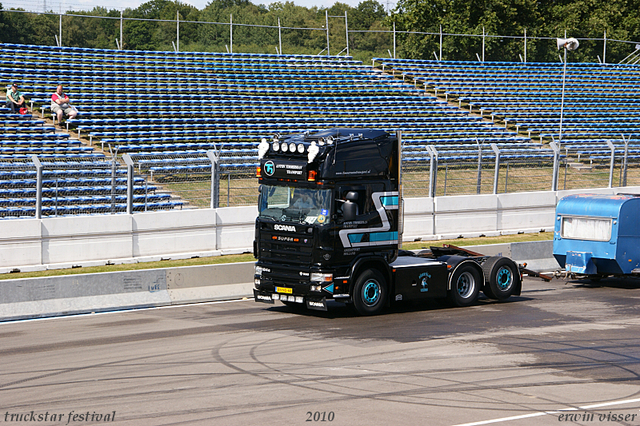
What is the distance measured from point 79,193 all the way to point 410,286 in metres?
9.20

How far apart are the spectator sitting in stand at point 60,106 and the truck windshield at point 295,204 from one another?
60.6 feet

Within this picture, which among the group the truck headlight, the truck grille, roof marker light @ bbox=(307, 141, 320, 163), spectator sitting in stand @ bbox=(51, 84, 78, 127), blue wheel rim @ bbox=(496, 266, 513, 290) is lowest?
blue wheel rim @ bbox=(496, 266, 513, 290)

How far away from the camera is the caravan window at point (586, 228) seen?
16.9 metres

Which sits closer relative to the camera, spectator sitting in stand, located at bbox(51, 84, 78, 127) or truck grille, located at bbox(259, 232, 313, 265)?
truck grille, located at bbox(259, 232, 313, 265)

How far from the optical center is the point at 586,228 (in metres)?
17.3

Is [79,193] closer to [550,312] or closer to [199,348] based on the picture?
[199,348]

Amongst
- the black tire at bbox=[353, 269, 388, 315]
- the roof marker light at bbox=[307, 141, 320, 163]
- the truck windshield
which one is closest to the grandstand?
the truck windshield

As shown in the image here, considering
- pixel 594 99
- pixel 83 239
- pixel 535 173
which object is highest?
pixel 594 99

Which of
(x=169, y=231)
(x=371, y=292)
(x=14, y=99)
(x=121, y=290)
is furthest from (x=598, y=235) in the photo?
(x=14, y=99)

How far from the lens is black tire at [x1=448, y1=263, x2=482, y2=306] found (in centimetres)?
1468

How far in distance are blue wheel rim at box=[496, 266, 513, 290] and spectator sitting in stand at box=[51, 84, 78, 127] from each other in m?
20.7

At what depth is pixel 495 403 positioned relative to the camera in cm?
829

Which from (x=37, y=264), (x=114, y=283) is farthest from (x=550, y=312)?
(x=37, y=264)

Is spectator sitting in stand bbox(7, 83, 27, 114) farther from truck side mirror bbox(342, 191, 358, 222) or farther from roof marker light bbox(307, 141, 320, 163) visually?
truck side mirror bbox(342, 191, 358, 222)
